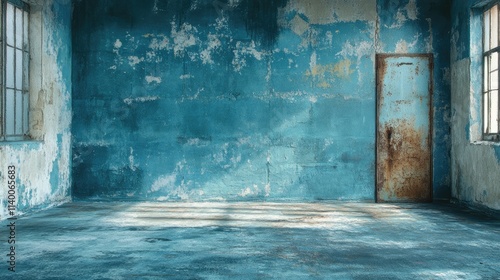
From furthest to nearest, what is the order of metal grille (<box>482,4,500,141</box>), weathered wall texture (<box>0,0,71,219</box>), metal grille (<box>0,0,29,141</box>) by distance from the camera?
metal grille (<box>482,4,500,141</box>) < weathered wall texture (<box>0,0,71,219</box>) < metal grille (<box>0,0,29,141</box>)

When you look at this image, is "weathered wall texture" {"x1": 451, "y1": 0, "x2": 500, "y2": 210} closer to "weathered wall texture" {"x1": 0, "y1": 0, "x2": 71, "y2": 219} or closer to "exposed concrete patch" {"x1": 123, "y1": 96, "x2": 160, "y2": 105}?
"exposed concrete patch" {"x1": 123, "y1": 96, "x2": 160, "y2": 105}

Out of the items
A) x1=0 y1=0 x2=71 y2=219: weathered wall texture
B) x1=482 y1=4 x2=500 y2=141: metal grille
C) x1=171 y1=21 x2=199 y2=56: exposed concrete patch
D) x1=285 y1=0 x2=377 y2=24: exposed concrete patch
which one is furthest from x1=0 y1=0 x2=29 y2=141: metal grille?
x1=482 y1=4 x2=500 y2=141: metal grille

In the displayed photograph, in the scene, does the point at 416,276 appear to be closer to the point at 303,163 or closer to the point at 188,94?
the point at 303,163

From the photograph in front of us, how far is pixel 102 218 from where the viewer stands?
5.49m

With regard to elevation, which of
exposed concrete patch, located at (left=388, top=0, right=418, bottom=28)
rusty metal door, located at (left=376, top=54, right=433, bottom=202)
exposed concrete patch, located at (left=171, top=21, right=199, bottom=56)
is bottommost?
rusty metal door, located at (left=376, top=54, right=433, bottom=202)

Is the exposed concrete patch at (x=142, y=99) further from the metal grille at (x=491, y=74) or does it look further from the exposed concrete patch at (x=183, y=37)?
the metal grille at (x=491, y=74)

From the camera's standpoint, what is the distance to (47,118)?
6.25 m

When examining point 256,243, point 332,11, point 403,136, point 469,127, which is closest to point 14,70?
point 256,243

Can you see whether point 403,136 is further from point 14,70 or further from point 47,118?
point 14,70

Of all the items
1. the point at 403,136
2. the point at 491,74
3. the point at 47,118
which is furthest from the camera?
the point at 403,136

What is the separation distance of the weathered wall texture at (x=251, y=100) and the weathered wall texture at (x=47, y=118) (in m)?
0.35

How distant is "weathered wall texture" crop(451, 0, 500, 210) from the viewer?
5.78 metres

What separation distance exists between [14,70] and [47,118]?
2.37 ft

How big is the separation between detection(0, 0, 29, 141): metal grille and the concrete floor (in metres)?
1.00
